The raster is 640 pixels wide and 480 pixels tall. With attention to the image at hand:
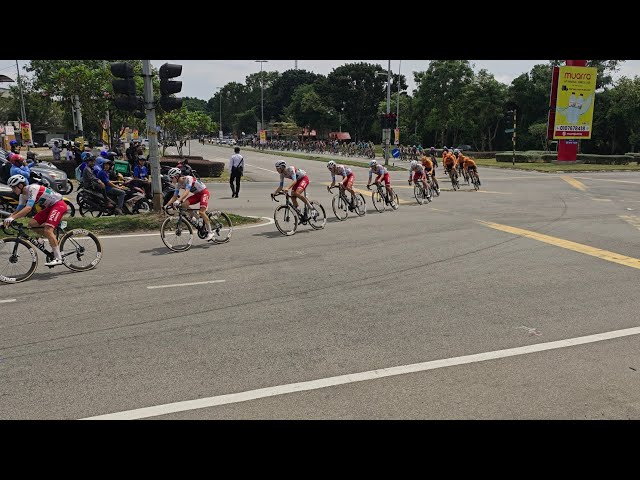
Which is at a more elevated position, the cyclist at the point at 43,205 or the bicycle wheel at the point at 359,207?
the cyclist at the point at 43,205

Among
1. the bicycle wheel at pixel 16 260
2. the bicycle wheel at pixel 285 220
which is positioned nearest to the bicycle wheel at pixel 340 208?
the bicycle wheel at pixel 285 220

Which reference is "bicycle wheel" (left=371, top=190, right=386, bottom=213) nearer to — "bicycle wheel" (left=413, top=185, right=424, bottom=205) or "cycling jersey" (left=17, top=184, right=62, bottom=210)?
"bicycle wheel" (left=413, top=185, right=424, bottom=205)

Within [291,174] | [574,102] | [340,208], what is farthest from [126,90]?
[574,102]

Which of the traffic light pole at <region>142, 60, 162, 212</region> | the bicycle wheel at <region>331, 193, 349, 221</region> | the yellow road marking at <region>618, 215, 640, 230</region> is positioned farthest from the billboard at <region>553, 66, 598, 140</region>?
the traffic light pole at <region>142, 60, 162, 212</region>

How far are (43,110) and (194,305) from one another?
83.1 metres

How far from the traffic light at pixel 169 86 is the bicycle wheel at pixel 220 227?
2.82 metres

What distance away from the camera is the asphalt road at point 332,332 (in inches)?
171

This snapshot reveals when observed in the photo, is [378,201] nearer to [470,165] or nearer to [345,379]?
[470,165]

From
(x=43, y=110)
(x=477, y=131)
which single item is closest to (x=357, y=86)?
(x=477, y=131)

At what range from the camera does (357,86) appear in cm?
8725

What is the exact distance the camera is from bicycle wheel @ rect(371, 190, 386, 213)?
56.1 feet

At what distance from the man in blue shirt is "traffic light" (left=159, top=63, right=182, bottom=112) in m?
3.66

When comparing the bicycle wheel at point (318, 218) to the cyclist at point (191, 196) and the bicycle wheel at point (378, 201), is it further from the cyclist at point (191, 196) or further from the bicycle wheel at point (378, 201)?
the bicycle wheel at point (378, 201)
